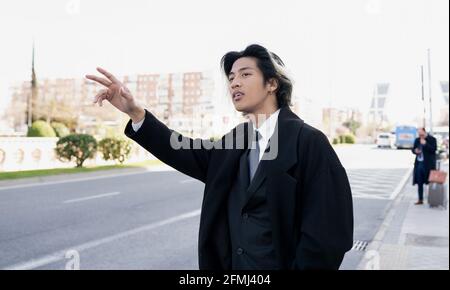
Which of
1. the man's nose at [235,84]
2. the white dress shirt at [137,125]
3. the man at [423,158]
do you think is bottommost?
the man at [423,158]

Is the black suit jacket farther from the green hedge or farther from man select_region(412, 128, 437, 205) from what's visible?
man select_region(412, 128, 437, 205)

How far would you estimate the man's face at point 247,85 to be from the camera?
1534 millimetres

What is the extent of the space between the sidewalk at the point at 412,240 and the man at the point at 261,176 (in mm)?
1355

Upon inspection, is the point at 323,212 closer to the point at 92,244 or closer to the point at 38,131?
the point at 92,244

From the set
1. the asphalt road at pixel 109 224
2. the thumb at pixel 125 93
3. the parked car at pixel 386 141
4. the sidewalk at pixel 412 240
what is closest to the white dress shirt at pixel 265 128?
the thumb at pixel 125 93

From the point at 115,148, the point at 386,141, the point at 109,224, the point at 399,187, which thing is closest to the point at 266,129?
the point at 109,224

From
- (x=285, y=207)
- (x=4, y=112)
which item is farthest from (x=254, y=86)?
(x=4, y=112)

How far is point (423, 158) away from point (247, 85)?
28.0ft

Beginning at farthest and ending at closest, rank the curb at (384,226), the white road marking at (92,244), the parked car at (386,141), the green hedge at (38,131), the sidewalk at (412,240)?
the parked car at (386,141) → the green hedge at (38,131) → the curb at (384,226) → the sidewalk at (412,240) → the white road marking at (92,244)

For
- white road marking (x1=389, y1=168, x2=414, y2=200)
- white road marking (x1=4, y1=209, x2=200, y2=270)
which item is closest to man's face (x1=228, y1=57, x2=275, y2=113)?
white road marking (x1=4, y1=209, x2=200, y2=270)

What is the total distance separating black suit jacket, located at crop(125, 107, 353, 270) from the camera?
4.47 feet

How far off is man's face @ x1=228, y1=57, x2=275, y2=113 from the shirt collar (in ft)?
0.25

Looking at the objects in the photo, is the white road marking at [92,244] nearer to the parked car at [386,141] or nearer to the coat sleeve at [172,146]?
the coat sleeve at [172,146]

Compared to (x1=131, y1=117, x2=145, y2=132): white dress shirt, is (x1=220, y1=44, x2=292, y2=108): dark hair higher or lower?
higher
